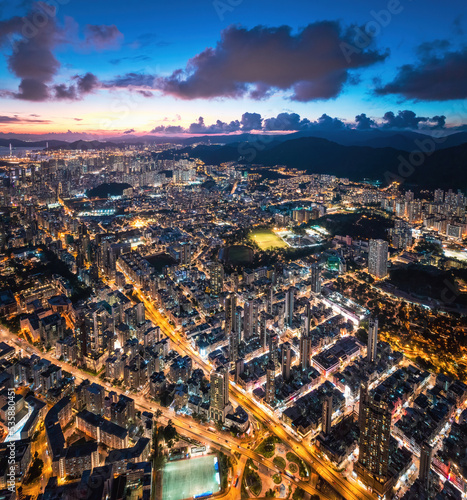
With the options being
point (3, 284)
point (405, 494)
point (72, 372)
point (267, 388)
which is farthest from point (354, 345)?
point (3, 284)

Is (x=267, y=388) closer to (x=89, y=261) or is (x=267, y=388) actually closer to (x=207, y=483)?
(x=207, y=483)

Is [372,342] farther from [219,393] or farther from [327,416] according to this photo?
[219,393]

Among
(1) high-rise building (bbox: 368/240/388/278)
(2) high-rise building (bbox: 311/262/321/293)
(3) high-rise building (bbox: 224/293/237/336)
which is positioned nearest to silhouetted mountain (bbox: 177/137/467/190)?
(1) high-rise building (bbox: 368/240/388/278)

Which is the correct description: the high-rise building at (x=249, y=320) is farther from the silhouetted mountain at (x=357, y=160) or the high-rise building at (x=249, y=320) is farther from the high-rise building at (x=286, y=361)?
the silhouetted mountain at (x=357, y=160)

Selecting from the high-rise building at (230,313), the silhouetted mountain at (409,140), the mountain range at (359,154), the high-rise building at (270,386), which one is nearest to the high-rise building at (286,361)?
the high-rise building at (270,386)

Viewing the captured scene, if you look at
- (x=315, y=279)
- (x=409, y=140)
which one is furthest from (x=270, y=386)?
(x=409, y=140)

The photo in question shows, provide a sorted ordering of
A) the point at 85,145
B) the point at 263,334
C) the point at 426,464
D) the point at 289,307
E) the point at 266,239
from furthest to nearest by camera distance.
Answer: the point at 85,145 → the point at 266,239 → the point at 289,307 → the point at 263,334 → the point at 426,464
